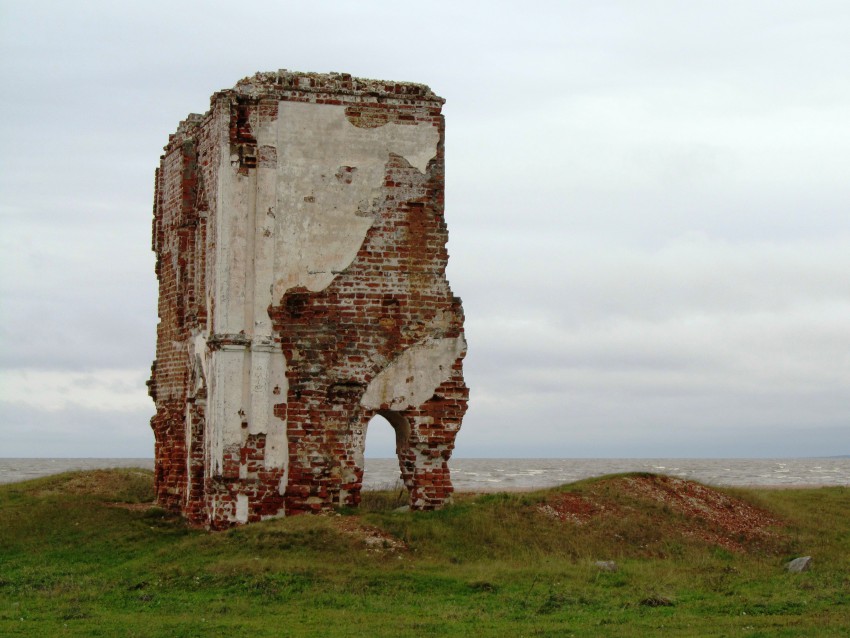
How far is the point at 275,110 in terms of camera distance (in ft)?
50.1

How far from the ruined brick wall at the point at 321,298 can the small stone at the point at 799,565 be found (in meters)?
4.37

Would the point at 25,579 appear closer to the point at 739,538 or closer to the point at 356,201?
the point at 356,201

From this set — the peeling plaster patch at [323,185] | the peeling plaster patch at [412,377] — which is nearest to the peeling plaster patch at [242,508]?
the peeling plaster patch at [412,377]

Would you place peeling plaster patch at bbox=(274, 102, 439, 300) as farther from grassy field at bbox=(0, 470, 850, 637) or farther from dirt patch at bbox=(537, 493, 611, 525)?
dirt patch at bbox=(537, 493, 611, 525)

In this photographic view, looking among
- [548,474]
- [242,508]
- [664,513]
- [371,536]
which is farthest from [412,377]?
[548,474]

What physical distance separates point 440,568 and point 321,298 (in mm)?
4021

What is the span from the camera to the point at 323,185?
15312 millimetres

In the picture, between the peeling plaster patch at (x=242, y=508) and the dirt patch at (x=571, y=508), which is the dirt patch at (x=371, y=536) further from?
the dirt patch at (x=571, y=508)

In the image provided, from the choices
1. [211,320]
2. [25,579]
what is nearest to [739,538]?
[211,320]

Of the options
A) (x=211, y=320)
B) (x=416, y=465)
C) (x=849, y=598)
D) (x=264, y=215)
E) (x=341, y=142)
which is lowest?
(x=849, y=598)

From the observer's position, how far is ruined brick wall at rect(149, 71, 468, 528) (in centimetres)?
1484

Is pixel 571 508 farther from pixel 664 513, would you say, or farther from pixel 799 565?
pixel 799 565

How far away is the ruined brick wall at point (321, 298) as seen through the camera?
14844 millimetres

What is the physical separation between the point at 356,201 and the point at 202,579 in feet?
17.9
